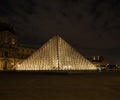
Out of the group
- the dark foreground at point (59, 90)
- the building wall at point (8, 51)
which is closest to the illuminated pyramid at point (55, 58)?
the building wall at point (8, 51)

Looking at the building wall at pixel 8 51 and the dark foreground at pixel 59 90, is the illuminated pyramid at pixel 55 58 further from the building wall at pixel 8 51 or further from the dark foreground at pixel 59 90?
the dark foreground at pixel 59 90

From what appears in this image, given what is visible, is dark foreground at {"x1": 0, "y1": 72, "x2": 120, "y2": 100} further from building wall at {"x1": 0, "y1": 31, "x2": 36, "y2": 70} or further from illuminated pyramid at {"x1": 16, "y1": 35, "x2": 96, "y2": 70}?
building wall at {"x1": 0, "y1": 31, "x2": 36, "y2": 70}

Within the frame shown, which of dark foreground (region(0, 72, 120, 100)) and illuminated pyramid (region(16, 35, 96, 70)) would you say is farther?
illuminated pyramid (region(16, 35, 96, 70))

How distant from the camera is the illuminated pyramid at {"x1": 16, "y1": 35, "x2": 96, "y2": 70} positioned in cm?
3909

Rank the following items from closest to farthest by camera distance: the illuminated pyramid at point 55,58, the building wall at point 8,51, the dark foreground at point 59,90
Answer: the dark foreground at point 59,90 < the illuminated pyramid at point 55,58 < the building wall at point 8,51

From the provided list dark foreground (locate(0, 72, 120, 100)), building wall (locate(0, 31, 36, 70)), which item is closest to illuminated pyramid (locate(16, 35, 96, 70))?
building wall (locate(0, 31, 36, 70))

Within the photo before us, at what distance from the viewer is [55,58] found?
129ft

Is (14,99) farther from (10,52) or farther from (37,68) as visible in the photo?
(10,52)

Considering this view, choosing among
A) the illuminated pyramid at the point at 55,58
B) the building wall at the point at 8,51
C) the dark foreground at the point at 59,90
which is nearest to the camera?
the dark foreground at the point at 59,90

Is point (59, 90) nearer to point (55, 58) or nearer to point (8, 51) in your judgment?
point (55, 58)

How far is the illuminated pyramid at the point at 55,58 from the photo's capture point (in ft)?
128

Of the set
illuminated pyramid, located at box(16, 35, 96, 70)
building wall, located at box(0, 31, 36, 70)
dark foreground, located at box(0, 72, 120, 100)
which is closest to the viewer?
dark foreground, located at box(0, 72, 120, 100)

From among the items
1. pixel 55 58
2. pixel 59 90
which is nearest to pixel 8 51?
pixel 55 58

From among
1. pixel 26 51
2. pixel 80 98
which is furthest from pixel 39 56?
pixel 26 51
